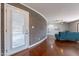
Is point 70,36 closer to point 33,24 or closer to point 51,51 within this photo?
point 33,24

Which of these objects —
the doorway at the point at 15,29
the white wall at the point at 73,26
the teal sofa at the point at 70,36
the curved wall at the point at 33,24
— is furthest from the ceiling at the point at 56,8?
the white wall at the point at 73,26

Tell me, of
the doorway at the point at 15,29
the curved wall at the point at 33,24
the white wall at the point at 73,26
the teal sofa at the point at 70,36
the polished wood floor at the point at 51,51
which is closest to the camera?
the doorway at the point at 15,29

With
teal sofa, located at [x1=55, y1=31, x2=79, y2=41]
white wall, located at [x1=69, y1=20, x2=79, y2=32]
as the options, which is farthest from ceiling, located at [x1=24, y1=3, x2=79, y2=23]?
white wall, located at [x1=69, y1=20, x2=79, y2=32]

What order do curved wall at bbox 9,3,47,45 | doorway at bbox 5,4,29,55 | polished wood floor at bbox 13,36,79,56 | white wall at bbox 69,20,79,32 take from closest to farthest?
doorway at bbox 5,4,29,55 < polished wood floor at bbox 13,36,79,56 < curved wall at bbox 9,3,47,45 < white wall at bbox 69,20,79,32

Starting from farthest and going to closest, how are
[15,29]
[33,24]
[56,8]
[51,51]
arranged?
[56,8] < [33,24] < [51,51] < [15,29]

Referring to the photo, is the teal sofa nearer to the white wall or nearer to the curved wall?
the curved wall

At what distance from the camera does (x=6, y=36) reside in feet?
12.2

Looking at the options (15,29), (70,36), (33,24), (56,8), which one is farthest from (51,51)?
(70,36)

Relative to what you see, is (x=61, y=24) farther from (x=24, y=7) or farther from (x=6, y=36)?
(x=6, y=36)

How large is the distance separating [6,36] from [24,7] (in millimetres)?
1761

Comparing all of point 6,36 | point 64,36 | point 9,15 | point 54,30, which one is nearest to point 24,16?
point 9,15

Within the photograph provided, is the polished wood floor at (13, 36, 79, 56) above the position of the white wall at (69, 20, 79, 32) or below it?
below

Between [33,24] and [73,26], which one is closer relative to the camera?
[33,24]

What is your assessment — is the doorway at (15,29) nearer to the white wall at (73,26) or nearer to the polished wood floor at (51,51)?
the polished wood floor at (51,51)
